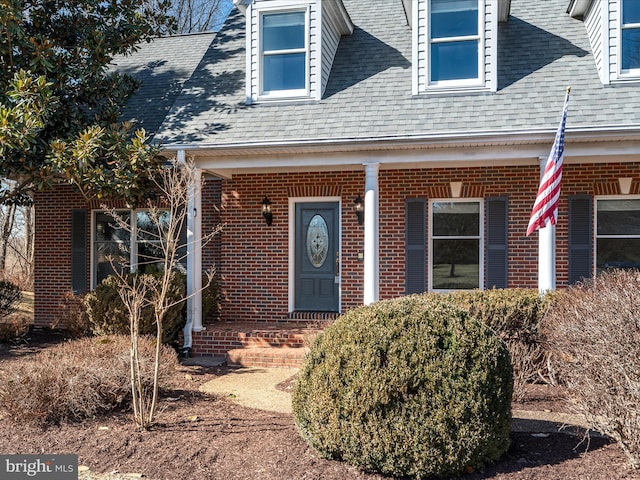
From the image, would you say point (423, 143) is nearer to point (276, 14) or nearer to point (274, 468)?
point (276, 14)

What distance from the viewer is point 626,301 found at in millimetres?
4129

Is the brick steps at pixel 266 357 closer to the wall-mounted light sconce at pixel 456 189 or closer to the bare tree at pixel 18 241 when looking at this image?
the wall-mounted light sconce at pixel 456 189

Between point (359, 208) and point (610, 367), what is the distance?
5860 mm

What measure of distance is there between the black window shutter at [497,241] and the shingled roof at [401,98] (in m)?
1.70

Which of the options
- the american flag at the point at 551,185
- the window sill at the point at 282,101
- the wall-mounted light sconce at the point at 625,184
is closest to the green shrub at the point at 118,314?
the window sill at the point at 282,101

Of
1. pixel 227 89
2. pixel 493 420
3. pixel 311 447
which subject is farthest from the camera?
pixel 227 89

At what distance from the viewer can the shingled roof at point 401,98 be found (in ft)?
26.0

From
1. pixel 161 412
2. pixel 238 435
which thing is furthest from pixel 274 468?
pixel 161 412

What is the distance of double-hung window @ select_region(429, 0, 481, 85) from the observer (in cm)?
879

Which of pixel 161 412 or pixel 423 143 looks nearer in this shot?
pixel 161 412

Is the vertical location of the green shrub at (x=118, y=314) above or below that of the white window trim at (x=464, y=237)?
below

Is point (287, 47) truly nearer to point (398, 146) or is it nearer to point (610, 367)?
point (398, 146)

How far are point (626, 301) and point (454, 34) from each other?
6.12 meters

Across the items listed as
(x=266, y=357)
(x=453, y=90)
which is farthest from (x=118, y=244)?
(x=453, y=90)
